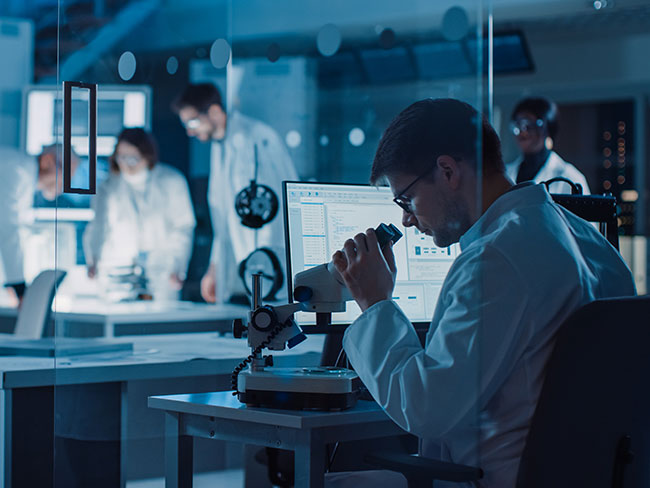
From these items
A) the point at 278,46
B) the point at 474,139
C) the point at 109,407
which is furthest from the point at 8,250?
the point at 474,139

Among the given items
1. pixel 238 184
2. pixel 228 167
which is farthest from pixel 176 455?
pixel 228 167

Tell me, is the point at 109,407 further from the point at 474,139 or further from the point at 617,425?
the point at 617,425

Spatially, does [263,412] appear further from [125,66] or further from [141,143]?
[141,143]

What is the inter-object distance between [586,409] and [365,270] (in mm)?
458

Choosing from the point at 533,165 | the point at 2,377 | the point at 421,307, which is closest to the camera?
the point at 421,307

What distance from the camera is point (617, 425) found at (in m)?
1.41

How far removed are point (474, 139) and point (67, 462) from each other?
Answer: 49.6 inches

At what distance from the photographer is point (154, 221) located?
15.8 ft

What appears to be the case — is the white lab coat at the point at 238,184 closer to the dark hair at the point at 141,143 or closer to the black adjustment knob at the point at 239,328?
the dark hair at the point at 141,143

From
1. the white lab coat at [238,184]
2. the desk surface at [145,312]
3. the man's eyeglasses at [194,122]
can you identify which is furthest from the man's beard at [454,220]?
the man's eyeglasses at [194,122]

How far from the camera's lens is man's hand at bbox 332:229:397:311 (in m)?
1.60

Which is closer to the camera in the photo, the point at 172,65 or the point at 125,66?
the point at 125,66

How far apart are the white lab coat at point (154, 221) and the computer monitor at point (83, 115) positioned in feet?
1.02

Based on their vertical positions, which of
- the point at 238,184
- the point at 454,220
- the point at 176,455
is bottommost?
the point at 176,455
